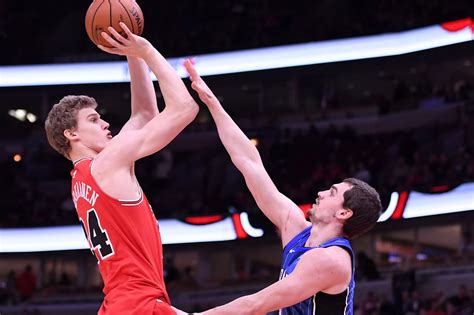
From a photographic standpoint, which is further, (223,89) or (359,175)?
(223,89)

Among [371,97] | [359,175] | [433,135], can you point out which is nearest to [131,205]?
[359,175]

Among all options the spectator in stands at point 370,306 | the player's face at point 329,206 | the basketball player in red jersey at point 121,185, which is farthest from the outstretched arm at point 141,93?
the spectator in stands at point 370,306

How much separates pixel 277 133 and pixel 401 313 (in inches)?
316

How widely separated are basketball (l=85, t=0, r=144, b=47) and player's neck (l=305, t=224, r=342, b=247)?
148 centimetres

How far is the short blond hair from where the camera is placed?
4.22m

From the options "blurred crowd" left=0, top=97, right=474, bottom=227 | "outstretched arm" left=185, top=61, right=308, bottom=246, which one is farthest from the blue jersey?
"blurred crowd" left=0, top=97, right=474, bottom=227

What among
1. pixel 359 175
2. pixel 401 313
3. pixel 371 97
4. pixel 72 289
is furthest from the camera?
pixel 371 97

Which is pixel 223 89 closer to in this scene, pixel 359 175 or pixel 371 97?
pixel 371 97

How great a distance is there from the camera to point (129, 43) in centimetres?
421

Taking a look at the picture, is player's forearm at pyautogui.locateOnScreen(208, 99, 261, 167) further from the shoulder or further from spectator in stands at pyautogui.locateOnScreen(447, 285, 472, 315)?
spectator in stands at pyautogui.locateOnScreen(447, 285, 472, 315)

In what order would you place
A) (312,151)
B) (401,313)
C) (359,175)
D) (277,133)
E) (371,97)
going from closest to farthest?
(401,313) → (359,175) → (312,151) → (277,133) → (371,97)

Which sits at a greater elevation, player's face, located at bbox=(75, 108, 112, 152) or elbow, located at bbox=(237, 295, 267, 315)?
player's face, located at bbox=(75, 108, 112, 152)

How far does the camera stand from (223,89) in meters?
24.0

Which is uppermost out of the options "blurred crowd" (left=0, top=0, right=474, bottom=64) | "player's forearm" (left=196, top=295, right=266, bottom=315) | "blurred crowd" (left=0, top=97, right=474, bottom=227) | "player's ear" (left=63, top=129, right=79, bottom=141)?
"blurred crowd" (left=0, top=0, right=474, bottom=64)
